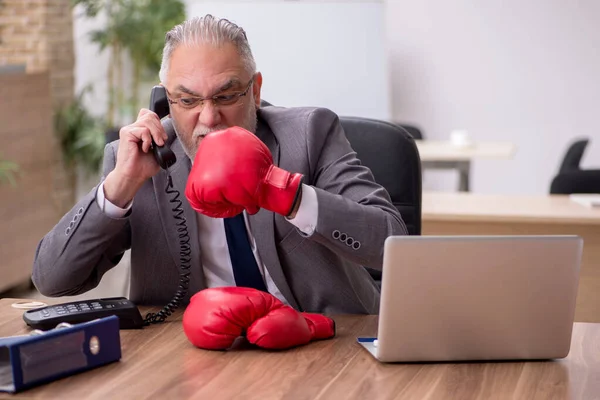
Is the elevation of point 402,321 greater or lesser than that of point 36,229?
greater

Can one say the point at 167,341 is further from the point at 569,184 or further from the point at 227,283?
the point at 569,184

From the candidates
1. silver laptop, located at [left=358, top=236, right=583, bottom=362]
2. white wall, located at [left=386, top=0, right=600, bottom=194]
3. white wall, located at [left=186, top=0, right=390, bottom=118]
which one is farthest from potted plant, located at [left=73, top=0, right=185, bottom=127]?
silver laptop, located at [left=358, top=236, right=583, bottom=362]

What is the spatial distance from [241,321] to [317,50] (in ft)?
7.14

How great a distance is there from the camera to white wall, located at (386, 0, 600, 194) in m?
5.91

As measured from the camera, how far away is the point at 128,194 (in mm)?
1782

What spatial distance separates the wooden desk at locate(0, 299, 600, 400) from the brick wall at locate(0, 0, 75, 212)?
3.86 metres

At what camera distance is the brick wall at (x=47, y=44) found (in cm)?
527

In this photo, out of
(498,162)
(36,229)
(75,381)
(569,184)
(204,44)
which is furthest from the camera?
(498,162)

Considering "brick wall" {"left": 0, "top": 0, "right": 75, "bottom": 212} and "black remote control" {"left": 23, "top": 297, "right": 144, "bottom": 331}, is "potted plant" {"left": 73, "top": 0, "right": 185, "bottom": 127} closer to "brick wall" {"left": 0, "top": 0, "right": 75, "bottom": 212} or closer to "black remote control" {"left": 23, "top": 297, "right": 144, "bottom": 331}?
"brick wall" {"left": 0, "top": 0, "right": 75, "bottom": 212}

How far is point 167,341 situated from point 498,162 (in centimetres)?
482

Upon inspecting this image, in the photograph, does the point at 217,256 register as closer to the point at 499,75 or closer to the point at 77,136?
the point at 77,136

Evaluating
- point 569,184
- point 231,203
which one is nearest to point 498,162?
point 569,184

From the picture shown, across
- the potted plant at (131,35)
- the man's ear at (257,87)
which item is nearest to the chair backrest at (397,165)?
the man's ear at (257,87)

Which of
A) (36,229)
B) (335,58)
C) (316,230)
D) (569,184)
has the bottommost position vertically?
(36,229)
